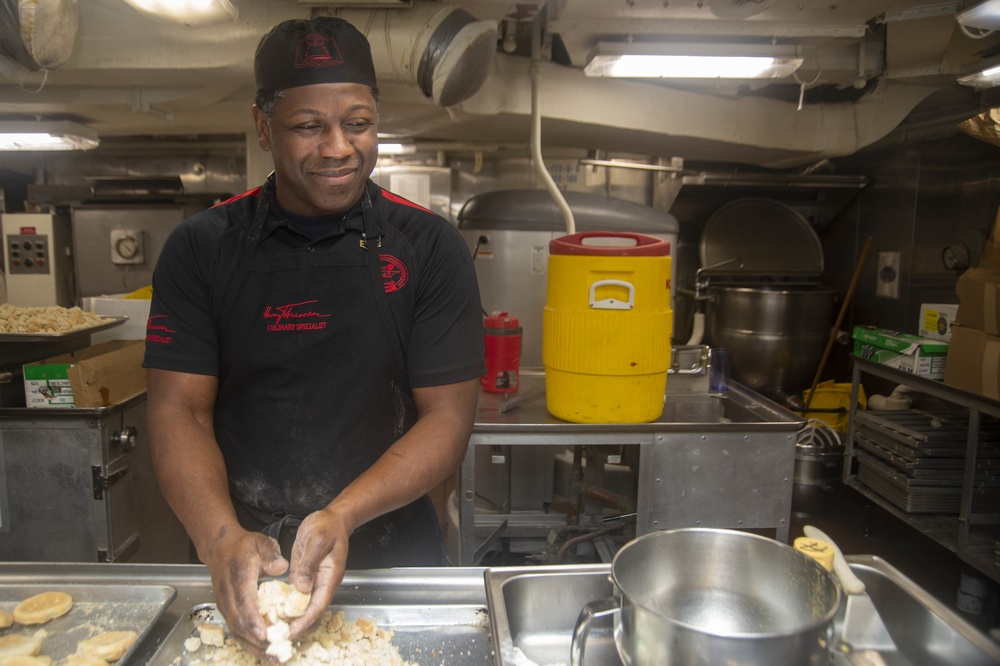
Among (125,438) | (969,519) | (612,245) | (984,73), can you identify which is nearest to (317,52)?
(612,245)

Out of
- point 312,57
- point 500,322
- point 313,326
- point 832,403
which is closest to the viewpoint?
point 312,57

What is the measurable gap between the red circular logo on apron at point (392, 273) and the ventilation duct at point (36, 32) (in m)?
1.67

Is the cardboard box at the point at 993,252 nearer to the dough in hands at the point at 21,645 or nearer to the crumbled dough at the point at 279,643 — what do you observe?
the crumbled dough at the point at 279,643

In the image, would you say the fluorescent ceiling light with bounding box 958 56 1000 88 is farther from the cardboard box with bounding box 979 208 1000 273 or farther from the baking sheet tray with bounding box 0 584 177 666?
Result: the baking sheet tray with bounding box 0 584 177 666

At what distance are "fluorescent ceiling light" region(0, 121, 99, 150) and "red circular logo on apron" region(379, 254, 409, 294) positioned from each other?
10.9ft

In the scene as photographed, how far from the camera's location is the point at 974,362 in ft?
9.46

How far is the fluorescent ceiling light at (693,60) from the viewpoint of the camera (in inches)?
110

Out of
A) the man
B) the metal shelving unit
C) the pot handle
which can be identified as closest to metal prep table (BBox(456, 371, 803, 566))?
the man

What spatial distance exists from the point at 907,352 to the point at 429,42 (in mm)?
2751

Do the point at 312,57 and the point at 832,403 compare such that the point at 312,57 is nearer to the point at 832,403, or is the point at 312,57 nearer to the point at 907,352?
the point at 907,352

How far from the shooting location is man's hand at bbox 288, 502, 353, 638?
0.92 metres

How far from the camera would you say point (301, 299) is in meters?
1.36

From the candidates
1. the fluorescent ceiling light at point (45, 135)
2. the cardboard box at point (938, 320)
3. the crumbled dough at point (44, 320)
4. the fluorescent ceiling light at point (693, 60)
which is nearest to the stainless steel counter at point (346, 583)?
the crumbled dough at point (44, 320)

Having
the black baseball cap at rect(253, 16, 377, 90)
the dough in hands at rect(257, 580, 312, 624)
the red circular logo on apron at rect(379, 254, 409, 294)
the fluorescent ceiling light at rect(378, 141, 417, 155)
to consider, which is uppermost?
the fluorescent ceiling light at rect(378, 141, 417, 155)
